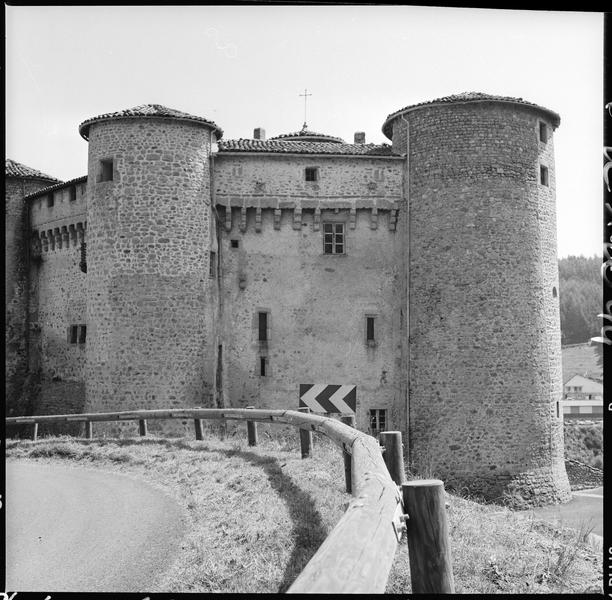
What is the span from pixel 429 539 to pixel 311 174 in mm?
19271

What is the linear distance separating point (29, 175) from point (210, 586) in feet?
82.6

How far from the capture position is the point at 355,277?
23.2 meters

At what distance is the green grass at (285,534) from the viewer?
21.4 feet

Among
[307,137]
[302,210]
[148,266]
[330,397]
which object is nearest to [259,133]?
[307,137]

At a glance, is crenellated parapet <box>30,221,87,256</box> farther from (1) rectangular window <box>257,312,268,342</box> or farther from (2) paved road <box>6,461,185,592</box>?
(2) paved road <box>6,461,185,592</box>

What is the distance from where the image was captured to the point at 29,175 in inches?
1121

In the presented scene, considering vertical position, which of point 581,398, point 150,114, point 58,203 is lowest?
point 581,398

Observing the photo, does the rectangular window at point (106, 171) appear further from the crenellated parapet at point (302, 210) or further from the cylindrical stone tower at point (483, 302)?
the cylindrical stone tower at point (483, 302)

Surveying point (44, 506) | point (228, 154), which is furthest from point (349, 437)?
point (228, 154)

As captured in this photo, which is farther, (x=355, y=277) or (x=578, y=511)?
(x=355, y=277)

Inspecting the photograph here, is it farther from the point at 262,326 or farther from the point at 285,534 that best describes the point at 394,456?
the point at 262,326

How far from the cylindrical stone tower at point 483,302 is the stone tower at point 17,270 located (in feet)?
46.6

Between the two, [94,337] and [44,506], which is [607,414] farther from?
[94,337]

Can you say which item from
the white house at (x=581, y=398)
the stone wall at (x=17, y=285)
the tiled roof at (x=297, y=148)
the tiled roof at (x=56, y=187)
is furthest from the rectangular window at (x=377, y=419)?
the white house at (x=581, y=398)
